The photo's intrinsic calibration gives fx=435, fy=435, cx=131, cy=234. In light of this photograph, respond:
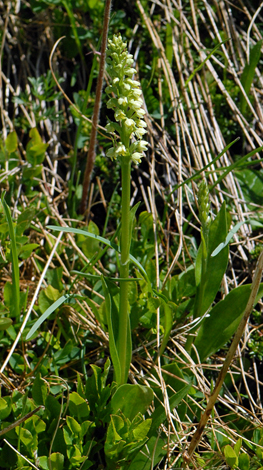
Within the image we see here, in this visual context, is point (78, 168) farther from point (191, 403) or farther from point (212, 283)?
point (191, 403)

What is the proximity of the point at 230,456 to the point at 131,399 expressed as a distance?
45cm

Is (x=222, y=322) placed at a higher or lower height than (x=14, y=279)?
lower

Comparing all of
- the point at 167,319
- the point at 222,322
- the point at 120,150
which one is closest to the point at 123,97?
the point at 120,150

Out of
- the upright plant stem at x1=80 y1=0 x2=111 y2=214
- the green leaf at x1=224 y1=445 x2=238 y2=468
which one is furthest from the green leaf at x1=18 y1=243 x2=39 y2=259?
the green leaf at x1=224 y1=445 x2=238 y2=468

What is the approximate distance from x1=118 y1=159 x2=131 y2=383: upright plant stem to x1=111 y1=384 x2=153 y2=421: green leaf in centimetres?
8

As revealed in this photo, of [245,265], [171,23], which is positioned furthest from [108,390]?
[171,23]

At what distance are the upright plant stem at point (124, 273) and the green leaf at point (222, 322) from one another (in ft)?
1.41

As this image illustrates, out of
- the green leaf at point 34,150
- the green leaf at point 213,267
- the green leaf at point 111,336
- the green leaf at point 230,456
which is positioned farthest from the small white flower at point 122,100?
the green leaf at point 230,456

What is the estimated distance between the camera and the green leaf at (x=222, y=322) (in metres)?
1.91

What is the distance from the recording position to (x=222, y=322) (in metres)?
1.94

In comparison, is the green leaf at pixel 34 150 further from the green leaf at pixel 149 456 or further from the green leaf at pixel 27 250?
the green leaf at pixel 149 456

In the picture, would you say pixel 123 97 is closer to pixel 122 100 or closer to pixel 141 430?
pixel 122 100

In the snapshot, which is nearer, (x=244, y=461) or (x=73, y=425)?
(x=73, y=425)

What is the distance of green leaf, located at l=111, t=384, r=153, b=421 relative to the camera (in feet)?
5.31
